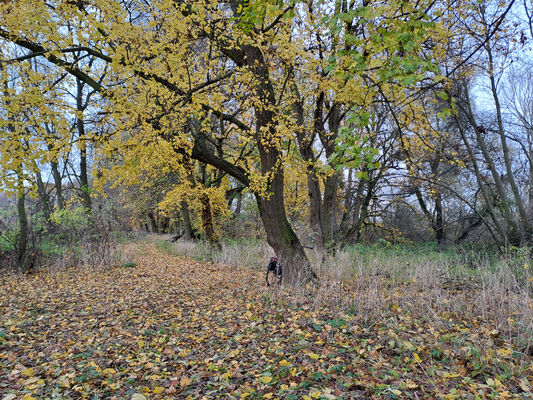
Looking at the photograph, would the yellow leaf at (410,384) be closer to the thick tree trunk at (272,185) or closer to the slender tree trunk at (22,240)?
the thick tree trunk at (272,185)

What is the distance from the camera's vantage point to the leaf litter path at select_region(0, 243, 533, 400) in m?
2.80

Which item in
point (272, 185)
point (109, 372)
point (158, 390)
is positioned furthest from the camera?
point (272, 185)

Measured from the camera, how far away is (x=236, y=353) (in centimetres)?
367

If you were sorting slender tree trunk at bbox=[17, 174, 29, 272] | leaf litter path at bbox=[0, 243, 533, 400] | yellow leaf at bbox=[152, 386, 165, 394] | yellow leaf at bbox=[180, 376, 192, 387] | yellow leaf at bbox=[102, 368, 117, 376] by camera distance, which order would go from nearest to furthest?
leaf litter path at bbox=[0, 243, 533, 400], yellow leaf at bbox=[152, 386, 165, 394], yellow leaf at bbox=[180, 376, 192, 387], yellow leaf at bbox=[102, 368, 117, 376], slender tree trunk at bbox=[17, 174, 29, 272]

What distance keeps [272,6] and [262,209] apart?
13.7 feet

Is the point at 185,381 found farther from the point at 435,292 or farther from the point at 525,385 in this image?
the point at 435,292

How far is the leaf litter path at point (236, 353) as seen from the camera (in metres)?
2.80

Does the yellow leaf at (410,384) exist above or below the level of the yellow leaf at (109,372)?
below

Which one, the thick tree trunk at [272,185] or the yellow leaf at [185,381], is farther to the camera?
the thick tree trunk at [272,185]

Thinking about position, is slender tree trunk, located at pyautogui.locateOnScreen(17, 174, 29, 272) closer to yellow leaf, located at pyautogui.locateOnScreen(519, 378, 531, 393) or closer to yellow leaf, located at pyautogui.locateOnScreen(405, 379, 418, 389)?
yellow leaf, located at pyautogui.locateOnScreen(405, 379, 418, 389)

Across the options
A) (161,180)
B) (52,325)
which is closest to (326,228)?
(52,325)

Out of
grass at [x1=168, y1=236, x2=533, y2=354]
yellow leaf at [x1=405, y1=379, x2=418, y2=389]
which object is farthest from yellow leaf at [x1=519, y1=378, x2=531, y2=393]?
yellow leaf at [x1=405, y1=379, x2=418, y2=389]

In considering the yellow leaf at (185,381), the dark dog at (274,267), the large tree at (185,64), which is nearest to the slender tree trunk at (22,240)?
the large tree at (185,64)

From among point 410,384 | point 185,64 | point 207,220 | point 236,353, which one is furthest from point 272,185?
point 207,220
